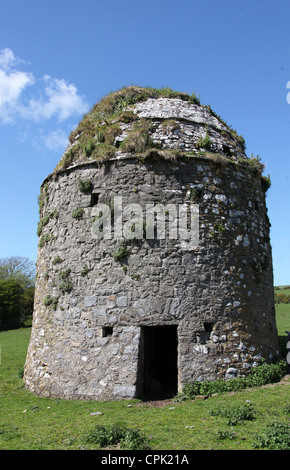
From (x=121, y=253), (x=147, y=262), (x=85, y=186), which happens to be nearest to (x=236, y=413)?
(x=147, y=262)

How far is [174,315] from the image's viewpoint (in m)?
9.44

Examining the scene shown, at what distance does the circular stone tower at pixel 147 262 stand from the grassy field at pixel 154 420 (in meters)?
0.67

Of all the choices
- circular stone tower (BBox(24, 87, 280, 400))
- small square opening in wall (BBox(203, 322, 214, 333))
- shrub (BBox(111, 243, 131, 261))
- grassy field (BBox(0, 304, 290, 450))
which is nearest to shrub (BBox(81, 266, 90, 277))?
circular stone tower (BBox(24, 87, 280, 400))

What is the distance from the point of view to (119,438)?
606 centimetres

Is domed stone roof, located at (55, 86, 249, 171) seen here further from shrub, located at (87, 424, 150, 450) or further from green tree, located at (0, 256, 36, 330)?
green tree, located at (0, 256, 36, 330)

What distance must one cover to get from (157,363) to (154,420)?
19.1 feet

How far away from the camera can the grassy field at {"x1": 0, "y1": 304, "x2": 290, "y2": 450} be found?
5.99 meters

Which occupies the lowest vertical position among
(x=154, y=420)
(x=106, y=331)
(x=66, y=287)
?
(x=154, y=420)

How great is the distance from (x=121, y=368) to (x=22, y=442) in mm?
3147

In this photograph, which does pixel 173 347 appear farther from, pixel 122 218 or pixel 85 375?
pixel 122 218

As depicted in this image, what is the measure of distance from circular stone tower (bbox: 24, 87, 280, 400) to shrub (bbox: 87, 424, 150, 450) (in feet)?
8.86

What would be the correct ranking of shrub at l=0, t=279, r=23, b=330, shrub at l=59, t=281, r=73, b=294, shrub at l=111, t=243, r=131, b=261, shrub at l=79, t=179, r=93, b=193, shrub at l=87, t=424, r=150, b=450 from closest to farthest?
1. shrub at l=87, t=424, r=150, b=450
2. shrub at l=111, t=243, r=131, b=261
3. shrub at l=59, t=281, r=73, b=294
4. shrub at l=79, t=179, r=93, b=193
5. shrub at l=0, t=279, r=23, b=330

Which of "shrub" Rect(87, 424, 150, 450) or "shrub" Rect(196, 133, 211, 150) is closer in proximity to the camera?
"shrub" Rect(87, 424, 150, 450)

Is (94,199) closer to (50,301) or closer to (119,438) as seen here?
(50,301)
